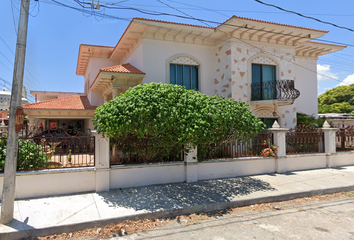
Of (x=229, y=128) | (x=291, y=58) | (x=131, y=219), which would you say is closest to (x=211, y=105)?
(x=229, y=128)

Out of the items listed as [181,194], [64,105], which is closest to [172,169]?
[181,194]

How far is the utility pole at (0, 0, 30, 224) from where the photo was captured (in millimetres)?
4531

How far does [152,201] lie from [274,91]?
9214 mm

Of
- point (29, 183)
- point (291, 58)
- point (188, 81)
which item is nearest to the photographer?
point (29, 183)

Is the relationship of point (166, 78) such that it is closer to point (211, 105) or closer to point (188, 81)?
point (188, 81)

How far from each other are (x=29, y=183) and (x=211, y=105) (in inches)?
206

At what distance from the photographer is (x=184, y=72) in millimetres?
11891

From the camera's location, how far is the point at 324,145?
406 inches

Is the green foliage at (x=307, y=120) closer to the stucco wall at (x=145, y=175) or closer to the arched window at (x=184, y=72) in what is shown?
the arched window at (x=184, y=72)

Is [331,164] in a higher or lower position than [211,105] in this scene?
lower

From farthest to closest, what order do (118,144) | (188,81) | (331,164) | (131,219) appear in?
1. (188,81)
2. (331,164)
3. (118,144)
4. (131,219)

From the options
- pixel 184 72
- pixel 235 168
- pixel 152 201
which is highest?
pixel 184 72

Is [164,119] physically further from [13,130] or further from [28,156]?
[28,156]

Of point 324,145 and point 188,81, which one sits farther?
point 188,81
